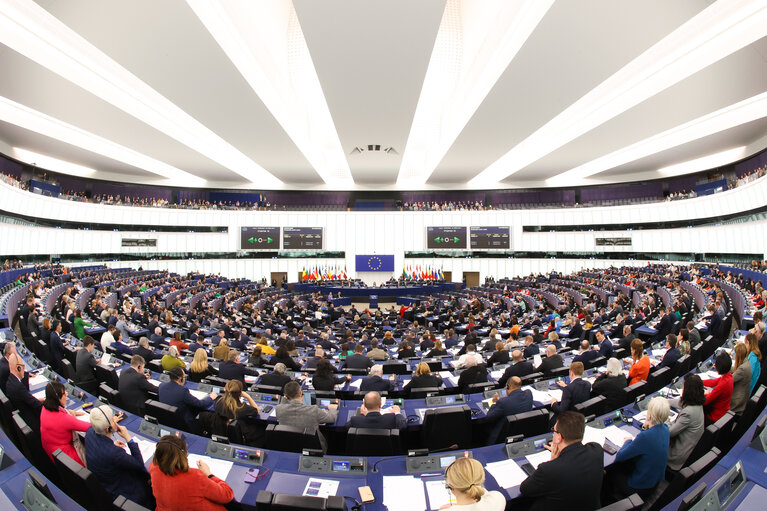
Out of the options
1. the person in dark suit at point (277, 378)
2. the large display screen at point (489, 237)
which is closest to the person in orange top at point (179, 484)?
the person in dark suit at point (277, 378)

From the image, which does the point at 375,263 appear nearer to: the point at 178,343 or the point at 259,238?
the point at 259,238

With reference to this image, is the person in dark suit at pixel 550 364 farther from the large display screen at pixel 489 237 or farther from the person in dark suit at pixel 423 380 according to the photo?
the large display screen at pixel 489 237

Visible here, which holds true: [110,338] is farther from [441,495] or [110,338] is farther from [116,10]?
[116,10]

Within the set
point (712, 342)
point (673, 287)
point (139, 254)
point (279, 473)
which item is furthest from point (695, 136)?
point (139, 254)

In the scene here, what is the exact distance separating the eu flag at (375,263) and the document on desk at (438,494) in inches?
1192

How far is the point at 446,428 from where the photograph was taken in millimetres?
4121

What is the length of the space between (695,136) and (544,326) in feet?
56.2

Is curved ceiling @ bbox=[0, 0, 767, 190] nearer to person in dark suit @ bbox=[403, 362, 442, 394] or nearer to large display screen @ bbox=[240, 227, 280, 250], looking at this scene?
large display screen @ bbox=[240, 227, 280, 250]

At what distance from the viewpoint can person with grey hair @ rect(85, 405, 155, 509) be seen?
116 inches

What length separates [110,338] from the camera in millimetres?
8031

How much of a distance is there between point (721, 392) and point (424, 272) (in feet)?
94.1

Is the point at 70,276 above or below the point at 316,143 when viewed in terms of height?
below

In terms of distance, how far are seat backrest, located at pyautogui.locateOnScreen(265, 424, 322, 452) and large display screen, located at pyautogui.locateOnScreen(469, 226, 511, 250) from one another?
99.6ft

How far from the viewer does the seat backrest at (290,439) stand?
3605 mm
